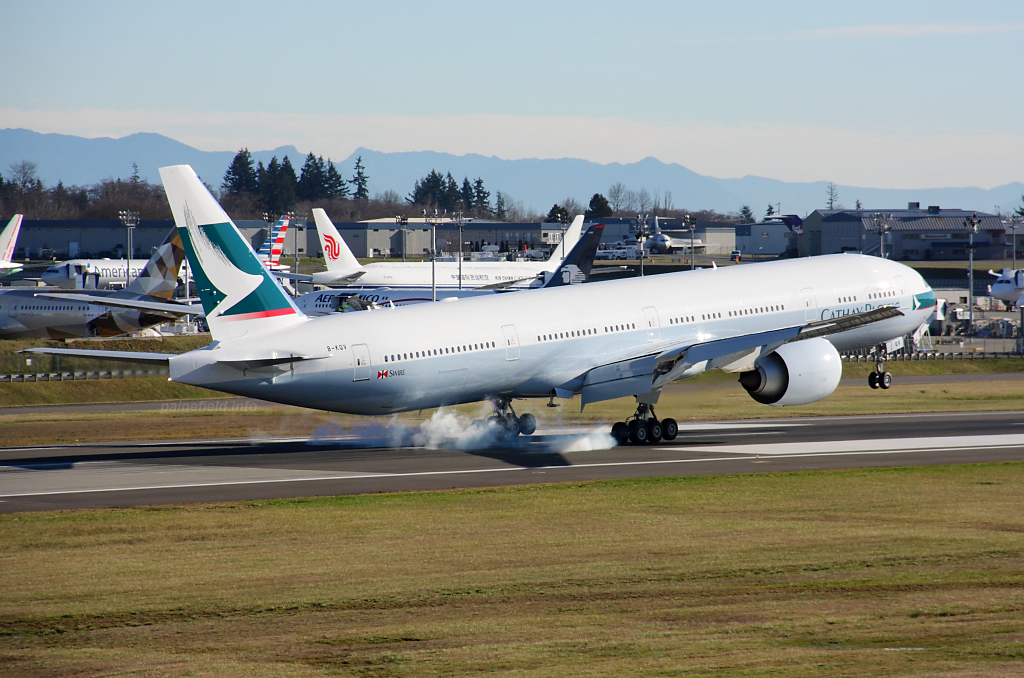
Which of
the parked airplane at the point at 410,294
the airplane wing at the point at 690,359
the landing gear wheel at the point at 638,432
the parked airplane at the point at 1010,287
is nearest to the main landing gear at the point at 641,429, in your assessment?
the landing gear wheel at the point at 638,432

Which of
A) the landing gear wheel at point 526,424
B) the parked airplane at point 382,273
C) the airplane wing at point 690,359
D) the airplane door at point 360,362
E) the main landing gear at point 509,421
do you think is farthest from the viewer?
the parked airplane at point 382,273

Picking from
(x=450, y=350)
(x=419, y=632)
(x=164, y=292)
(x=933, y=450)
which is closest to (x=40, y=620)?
(x=419, y=632)

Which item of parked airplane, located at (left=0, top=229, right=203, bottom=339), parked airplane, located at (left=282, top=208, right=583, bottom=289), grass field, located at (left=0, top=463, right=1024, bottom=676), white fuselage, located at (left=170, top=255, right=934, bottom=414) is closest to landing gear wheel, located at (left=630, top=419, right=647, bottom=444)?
white fuselage, located at (left=170, top=255, right=934, bottom=414)

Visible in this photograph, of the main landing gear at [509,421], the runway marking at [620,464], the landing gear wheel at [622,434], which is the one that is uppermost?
the main landing gear at [509,421]

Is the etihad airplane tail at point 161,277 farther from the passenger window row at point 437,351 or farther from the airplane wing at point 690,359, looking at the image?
the airplane wing at point 690,359

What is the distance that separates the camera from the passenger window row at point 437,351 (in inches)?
1305

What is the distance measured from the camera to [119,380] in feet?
214

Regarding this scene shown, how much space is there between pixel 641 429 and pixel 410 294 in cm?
4864

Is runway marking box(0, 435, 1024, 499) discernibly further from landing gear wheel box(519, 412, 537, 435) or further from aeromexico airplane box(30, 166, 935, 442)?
landing gear wheel box(519, 412, 537, 435)

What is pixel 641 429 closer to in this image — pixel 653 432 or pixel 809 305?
pixel 653 432

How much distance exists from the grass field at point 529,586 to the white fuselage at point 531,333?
6.03m

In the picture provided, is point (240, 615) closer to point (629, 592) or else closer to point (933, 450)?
point (629, 592)

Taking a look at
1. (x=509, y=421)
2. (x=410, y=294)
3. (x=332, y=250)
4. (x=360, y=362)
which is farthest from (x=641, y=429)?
(x=332, y=250)

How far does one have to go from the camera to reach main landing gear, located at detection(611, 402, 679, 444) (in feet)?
127
